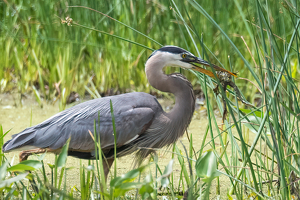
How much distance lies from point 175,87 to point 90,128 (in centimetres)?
57

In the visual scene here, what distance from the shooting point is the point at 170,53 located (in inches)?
93.4

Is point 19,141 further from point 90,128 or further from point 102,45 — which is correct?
point 102,45

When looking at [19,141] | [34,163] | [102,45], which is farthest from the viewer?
[102,45]

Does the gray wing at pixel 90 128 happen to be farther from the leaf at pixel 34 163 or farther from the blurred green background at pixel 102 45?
the blurred green background at pixel 102 45

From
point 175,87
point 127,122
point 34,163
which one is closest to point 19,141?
point 127,122

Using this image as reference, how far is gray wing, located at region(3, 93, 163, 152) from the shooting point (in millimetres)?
2301

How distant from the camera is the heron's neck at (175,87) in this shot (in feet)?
7.77

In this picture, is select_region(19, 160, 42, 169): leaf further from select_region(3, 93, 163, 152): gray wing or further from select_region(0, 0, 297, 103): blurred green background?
select_region(0, 0, 297, 103): blurred green background

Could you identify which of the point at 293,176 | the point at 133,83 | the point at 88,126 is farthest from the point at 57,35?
the point at 293,176

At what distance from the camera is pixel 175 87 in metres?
2.37

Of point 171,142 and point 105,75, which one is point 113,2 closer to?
point 105,75

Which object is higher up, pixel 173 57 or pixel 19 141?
pixel 173 57

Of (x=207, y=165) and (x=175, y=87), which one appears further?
(x=175, y=87)

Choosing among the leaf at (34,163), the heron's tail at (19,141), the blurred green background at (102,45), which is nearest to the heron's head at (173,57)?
the heron's tail at (19,141)
